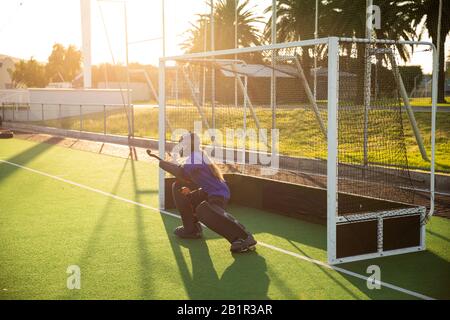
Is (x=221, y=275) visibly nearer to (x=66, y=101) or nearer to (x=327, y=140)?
(x=327, y=140)

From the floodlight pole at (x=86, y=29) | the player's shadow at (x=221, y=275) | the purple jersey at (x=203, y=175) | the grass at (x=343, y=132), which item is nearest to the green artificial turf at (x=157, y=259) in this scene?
the player's shadow at (x=221, y=275)

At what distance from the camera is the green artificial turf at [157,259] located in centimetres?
619

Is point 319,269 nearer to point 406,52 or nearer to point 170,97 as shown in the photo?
point 406,52

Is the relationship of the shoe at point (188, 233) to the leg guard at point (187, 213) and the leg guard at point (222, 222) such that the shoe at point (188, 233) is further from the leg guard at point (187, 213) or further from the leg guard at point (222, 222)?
the leg guard at point (222, 222)

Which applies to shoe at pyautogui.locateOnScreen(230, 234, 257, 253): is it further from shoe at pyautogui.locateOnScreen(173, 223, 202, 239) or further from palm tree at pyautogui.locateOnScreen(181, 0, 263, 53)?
palm tree at pyautogui.locateOnScreen(181, 0, 263, 53)

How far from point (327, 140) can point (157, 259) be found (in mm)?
2600

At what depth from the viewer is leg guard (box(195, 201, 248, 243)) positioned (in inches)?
302

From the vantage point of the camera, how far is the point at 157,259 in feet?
24.3

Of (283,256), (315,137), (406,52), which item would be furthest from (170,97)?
(283,256)

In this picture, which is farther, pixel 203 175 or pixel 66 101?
pixel 66 101

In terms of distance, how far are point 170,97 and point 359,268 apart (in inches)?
347

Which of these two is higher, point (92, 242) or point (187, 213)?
point (187, 213)

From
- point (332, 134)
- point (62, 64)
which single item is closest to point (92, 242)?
point (332, 134)

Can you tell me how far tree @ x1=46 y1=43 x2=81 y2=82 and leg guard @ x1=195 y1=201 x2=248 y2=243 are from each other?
101 meters
